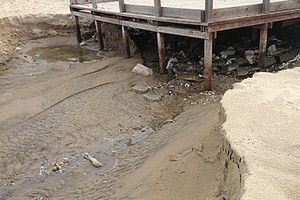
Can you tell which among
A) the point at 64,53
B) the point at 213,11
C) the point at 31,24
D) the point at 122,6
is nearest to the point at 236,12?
the point at 213,11

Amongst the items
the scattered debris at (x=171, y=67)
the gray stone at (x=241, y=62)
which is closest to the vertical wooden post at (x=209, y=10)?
the scattered debris at (x=171, y=67)

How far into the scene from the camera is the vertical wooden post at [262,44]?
755 cm

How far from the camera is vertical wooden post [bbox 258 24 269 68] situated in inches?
297

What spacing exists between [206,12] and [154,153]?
314 centimetres

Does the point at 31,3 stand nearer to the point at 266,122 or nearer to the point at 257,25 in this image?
the point at 257,25

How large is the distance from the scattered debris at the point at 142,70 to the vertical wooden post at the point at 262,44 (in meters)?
2.93

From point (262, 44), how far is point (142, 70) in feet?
10.5

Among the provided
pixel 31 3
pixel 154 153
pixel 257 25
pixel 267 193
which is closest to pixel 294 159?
pixel 267 193

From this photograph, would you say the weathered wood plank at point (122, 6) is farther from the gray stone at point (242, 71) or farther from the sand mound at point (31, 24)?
the sand mound at point (31, 24)

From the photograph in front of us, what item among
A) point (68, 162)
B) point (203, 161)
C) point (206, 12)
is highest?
point (206, 12)

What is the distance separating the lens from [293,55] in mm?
8852

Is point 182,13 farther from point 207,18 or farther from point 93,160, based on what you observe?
point 93,160

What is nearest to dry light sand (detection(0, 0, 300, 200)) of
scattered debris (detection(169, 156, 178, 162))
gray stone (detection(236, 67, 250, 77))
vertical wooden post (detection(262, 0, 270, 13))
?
scattered debris (detection(169, 156, 178, 162))

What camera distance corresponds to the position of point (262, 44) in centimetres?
777
